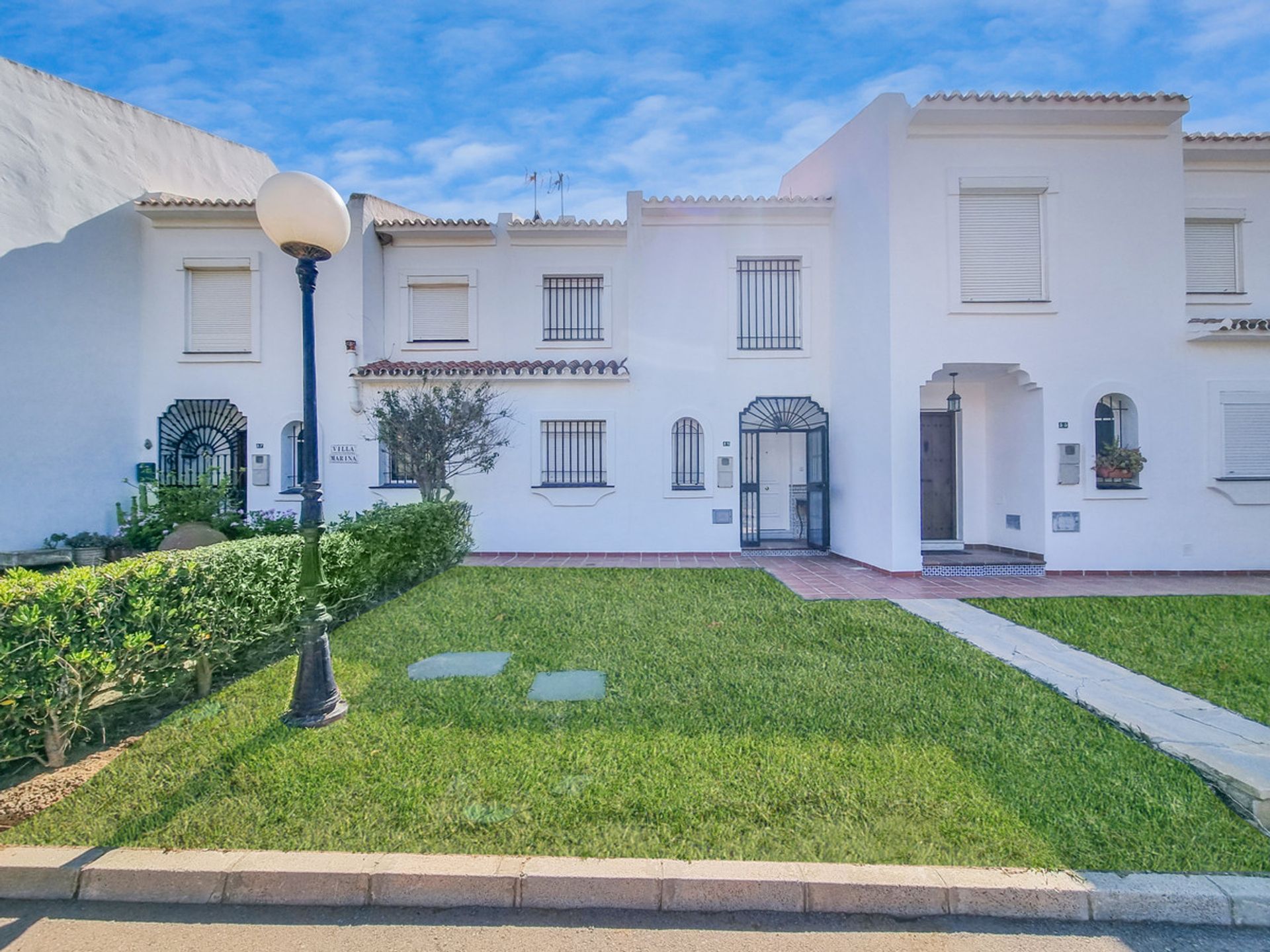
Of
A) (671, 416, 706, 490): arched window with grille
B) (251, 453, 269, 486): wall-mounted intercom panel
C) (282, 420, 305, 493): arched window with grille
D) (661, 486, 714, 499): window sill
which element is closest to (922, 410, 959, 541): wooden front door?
(661, 486, 714, 499): window sill

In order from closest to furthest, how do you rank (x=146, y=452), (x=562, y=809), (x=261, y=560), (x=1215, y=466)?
1. (x=562, y=809)
2. (x=261, y=560)
3. (x=1215, y=466)
4. (x=146, y=452)

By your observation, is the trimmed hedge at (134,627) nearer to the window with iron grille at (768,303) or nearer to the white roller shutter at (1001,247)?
the window with iron grille at (768,303)

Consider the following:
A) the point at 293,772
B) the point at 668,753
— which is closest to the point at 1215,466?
the point at 668,753

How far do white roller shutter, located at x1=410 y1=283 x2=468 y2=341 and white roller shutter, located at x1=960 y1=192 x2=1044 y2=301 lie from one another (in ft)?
30.8

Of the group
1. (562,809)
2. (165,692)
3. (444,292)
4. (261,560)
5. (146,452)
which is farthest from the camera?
(444,292)

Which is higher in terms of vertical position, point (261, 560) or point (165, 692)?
point (261, 560)

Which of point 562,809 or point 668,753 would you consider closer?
point 562,809

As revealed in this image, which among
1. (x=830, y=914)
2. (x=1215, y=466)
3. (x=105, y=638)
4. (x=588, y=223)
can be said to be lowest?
(x=830, y=914)

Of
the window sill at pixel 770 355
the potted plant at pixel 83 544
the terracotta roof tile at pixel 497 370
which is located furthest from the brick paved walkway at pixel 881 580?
→ the potted plant at pixel 83 544

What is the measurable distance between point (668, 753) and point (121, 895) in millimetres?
2738

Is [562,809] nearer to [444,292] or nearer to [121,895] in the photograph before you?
[121,895]

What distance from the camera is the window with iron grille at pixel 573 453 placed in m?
11.4

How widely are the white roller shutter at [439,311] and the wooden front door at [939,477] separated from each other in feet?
31.8

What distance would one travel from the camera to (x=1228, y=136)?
9.80 m
